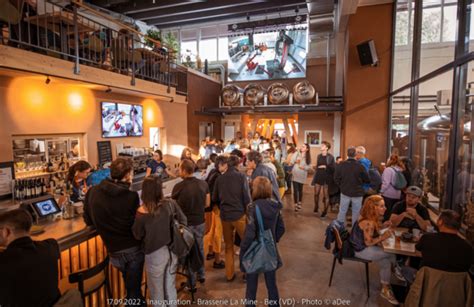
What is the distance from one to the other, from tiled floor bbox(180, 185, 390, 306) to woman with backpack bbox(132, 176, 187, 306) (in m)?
0.84

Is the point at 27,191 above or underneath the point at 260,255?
above

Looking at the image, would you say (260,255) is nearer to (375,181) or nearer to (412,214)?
(412,214)

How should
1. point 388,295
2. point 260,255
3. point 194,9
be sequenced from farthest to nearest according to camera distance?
point 194,9 < point 388,295 < point 260,255

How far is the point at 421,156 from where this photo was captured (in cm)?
525

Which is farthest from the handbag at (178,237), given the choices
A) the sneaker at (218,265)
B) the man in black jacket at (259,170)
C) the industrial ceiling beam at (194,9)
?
the industrial ceiling beam at (194,9)

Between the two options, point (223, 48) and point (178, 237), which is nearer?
point (178, 237)

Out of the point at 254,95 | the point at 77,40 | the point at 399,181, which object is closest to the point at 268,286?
the point at 399,181

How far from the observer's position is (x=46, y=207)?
2.96 metres

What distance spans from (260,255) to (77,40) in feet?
15.9

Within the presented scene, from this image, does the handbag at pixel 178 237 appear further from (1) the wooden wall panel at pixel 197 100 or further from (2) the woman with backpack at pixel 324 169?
(1) the wooden wall panel at pixel 197 100

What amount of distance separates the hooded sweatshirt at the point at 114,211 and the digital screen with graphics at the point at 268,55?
11291 millimetres

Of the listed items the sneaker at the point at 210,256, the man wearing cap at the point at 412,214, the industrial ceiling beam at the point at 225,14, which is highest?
the industrial ceiling beam at the point at 225,14

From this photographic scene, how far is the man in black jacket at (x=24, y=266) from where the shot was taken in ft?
5.27

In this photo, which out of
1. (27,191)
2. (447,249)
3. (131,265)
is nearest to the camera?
(447,249)
